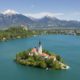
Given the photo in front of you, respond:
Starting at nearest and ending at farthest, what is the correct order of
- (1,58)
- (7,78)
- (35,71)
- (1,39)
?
(7,78) → (35,71) → (1,58) → (1,39)

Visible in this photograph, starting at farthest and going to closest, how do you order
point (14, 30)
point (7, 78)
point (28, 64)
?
point (14, 30) → point (28, 64) → point (7, 78)

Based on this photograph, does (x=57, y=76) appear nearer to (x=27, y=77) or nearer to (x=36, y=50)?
(x=27, y=77)

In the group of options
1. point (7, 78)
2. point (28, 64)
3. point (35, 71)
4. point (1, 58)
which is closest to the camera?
point (7, 78)

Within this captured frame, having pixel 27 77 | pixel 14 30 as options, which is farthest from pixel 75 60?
pixel 14 30

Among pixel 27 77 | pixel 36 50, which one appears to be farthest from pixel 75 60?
pixel 27 77

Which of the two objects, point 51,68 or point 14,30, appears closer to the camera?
point 51,68

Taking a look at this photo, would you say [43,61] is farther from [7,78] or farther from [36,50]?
[7,78]
